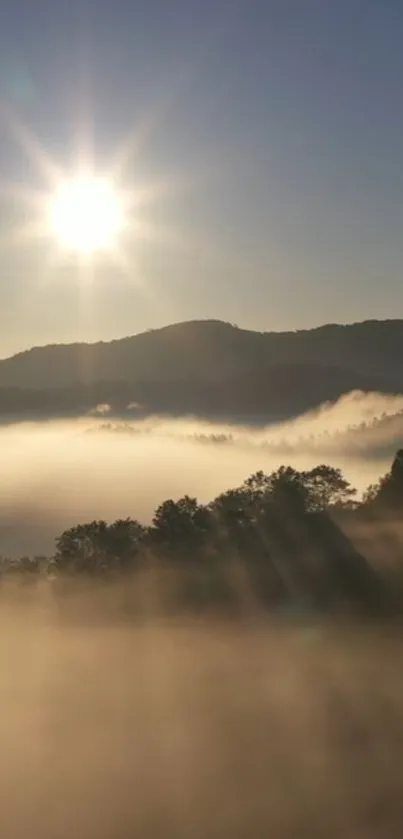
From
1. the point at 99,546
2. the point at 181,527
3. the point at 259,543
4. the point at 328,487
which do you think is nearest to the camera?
the point at 259,543

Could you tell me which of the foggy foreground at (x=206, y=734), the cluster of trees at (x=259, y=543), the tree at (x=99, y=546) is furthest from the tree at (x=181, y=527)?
the foggy foreground at (x=206, y=734)

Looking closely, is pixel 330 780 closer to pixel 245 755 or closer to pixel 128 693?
pixel 245 755

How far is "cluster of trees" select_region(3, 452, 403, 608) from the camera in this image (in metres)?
43.6

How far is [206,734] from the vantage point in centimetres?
3231

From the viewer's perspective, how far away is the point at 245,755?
98.9ft

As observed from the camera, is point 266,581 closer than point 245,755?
No

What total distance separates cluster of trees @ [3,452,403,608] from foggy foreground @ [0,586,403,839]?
3317 mm

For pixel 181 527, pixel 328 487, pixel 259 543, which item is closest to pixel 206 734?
pixel 259 543

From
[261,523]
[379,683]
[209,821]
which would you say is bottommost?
[209,821]

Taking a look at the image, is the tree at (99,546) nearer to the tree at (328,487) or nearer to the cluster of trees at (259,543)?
the cluster of trees at (259,543)

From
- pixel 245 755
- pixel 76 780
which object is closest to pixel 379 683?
pixel 245 755

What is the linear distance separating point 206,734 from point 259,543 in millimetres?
16979

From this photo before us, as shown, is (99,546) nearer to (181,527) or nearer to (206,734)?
(181,527)

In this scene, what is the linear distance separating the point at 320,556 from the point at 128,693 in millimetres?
12712
